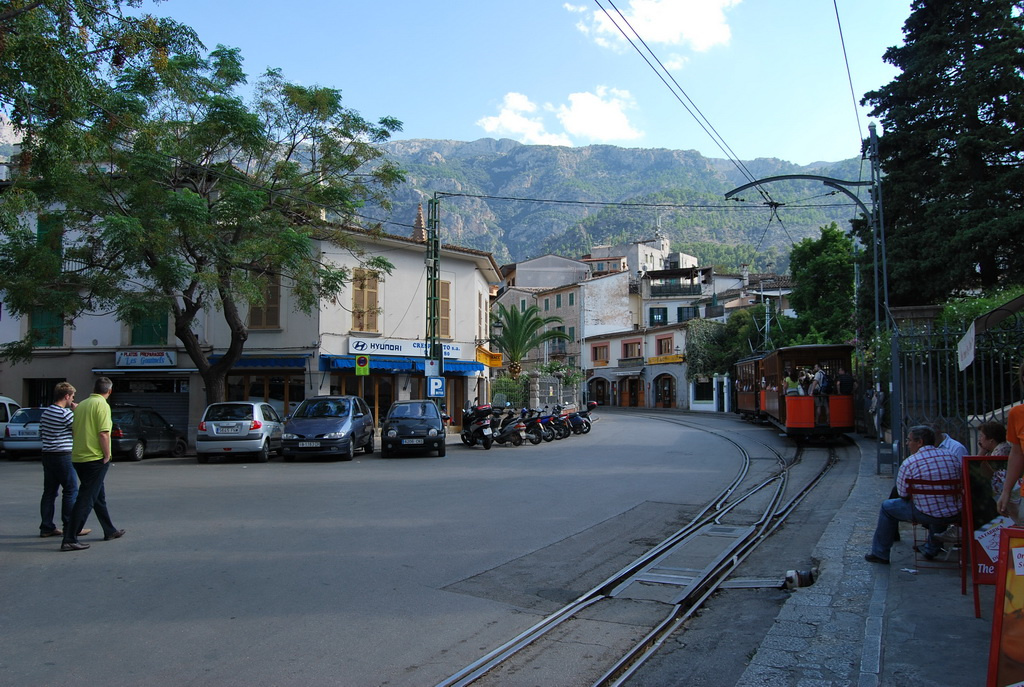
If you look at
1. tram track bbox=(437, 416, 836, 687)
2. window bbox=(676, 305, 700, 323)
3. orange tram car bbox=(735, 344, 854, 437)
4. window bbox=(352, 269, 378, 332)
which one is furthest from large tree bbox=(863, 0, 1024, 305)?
window bbox=(676, 305, 700, 323)

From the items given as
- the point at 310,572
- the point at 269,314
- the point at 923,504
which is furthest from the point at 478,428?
the point at 923,504

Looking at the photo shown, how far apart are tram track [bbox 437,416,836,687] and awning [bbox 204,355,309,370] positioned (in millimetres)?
17930

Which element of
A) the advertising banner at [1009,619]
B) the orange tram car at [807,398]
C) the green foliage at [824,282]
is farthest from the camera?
the green foliage at [824,282]

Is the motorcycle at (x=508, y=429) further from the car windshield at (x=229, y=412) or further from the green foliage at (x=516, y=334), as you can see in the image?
the green foliage at (x=516, y=334)

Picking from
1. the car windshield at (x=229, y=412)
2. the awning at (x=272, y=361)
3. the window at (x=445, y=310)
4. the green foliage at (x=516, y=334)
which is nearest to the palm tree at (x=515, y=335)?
the green foliage at (x=516, y=334)

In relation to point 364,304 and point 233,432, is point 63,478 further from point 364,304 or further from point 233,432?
point 364,304

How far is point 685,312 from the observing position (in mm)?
65688

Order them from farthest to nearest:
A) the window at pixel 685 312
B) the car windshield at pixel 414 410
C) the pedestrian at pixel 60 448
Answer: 1. the window at pixel 685 312
2. the car windshield at pixel 414 410
3. the pedestrian at pixel 60 448

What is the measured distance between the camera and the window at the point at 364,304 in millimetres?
27953

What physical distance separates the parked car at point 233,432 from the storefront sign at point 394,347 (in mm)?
8047

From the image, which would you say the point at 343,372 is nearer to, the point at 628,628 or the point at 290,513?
the point at 290,513

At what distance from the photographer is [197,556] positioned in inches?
299

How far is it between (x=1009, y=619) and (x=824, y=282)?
42994 mm

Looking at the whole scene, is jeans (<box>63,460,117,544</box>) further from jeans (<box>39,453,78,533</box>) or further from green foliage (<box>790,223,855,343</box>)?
green foliage (<box>790,223,855,343</box>)
